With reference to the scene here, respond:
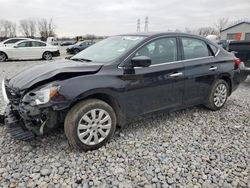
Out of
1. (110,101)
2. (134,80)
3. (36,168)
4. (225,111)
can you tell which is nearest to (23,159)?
(36,168)

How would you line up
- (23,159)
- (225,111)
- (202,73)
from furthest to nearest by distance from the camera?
(225,111)
(202,73)
(23,159)

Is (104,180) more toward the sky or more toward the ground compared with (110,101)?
more toward the ground

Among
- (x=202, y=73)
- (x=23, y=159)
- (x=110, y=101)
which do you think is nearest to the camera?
(x=23, y=159)

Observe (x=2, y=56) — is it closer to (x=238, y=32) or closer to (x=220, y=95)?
(x=220, y=95)

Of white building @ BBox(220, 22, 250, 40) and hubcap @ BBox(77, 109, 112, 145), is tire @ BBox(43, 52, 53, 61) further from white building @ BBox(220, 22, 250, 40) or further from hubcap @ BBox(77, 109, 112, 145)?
white building @ BBox(220, 22, 250, 40)

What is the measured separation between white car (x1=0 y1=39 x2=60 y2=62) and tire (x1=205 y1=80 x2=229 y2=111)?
1246 centimetres

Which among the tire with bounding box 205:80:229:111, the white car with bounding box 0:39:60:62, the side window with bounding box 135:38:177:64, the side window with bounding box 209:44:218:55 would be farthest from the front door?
the white car with bounding box 0:39:60:62

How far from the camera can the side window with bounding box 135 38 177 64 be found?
341 cm

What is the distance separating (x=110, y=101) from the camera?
3.13 metres

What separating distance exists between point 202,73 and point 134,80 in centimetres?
152

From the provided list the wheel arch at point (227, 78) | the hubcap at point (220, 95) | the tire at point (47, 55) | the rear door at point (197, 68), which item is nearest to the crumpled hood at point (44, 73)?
the rear door at point (197, 68)

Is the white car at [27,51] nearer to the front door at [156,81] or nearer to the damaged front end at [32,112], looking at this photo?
the damaged front end at [32,112]

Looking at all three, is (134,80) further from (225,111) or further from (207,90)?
(225,111)

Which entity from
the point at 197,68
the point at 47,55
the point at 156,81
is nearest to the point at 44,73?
the point at 156,81
